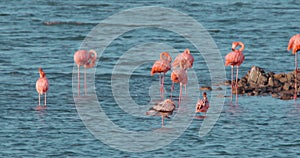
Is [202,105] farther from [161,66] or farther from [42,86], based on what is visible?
[42,86]

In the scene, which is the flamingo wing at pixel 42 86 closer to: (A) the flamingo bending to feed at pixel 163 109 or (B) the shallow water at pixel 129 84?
(B) the shallow water at pixel 129 84

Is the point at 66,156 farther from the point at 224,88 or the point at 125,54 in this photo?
the point at 125,54

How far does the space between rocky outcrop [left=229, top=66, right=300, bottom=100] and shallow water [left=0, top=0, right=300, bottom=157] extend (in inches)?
15.4

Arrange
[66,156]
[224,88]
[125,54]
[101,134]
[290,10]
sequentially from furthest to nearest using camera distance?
[290,10]
[125,54]
[224,88]
[101,134]
[66,156]

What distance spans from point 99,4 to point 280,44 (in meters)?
11.2

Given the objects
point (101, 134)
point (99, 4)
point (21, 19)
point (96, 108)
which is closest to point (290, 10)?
point (99, 4)

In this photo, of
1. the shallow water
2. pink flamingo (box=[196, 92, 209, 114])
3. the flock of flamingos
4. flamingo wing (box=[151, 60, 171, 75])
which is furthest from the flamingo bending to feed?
flamingo wing (box=[151, 60, 171, 75])

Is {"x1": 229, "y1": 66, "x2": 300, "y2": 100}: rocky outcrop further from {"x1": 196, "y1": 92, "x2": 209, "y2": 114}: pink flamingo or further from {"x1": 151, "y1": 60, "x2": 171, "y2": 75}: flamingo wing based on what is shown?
{"x1": 196, "y1": 92, "x2": 209, "y2": 114}: pink flamingo

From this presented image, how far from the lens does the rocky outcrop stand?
57.2 feet

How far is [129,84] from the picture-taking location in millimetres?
18797

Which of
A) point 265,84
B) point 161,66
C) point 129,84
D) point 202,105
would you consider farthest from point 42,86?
point 265,84

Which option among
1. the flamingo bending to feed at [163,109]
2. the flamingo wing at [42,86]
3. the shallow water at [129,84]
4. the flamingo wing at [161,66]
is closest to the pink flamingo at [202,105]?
the shallow water at [129,84]

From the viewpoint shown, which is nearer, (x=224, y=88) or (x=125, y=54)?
(x=224, y=88)

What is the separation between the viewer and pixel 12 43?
2455 cm
